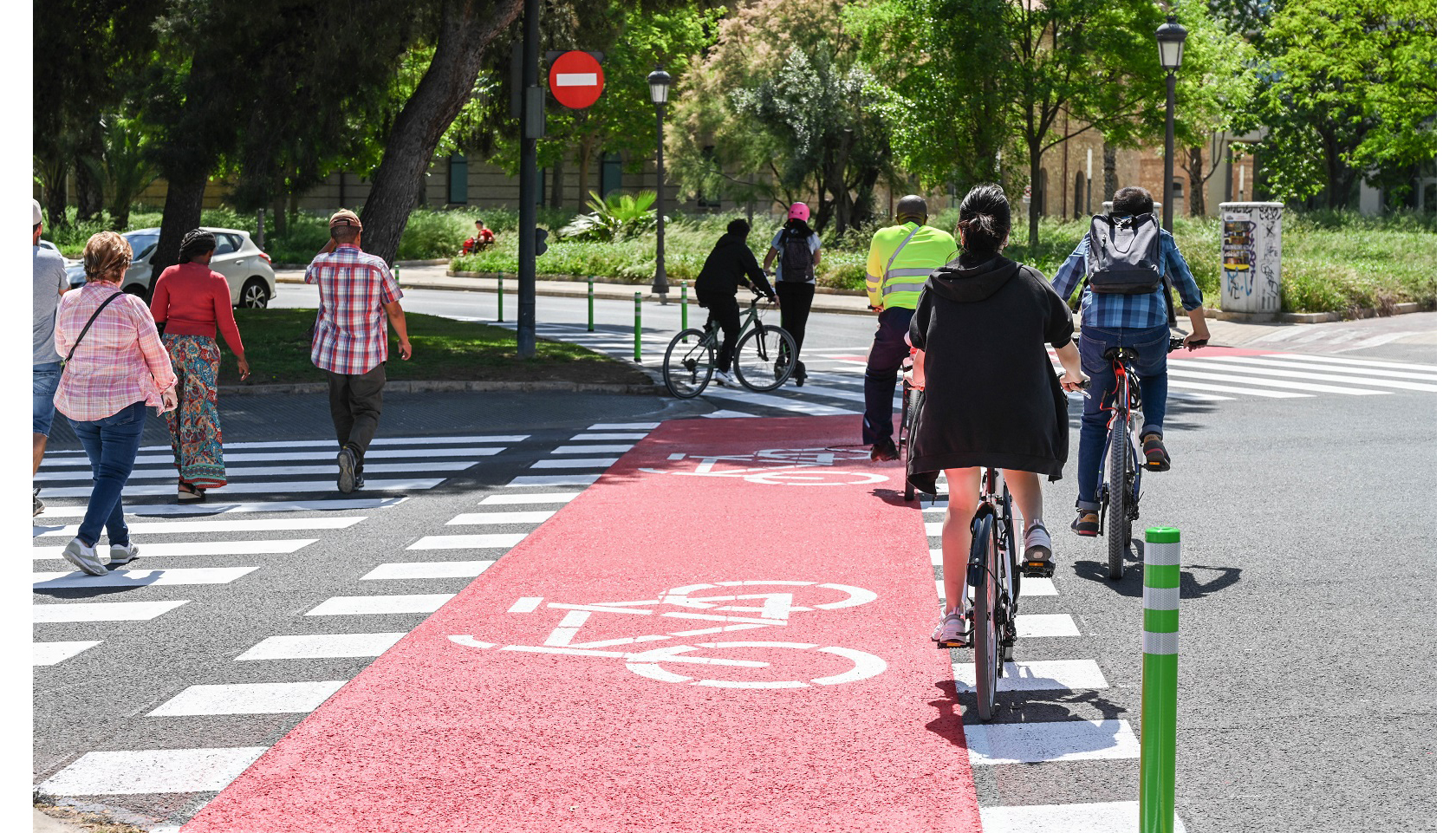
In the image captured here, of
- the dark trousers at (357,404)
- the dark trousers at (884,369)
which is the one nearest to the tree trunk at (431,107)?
the dark trousers at (357,404)

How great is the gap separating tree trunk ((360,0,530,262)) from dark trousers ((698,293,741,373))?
5.26 meters

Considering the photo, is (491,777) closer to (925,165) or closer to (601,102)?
(925,165)

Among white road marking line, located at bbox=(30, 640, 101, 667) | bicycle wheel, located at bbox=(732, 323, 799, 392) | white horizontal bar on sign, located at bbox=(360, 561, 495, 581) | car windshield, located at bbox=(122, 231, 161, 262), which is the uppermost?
car windshield, located at bbox=(122, 231, 161, 262)

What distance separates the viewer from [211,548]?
9469mm

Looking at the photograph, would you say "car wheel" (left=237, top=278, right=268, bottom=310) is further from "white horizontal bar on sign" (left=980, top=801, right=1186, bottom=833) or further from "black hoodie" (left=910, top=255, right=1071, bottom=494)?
"white horizontal bar on sign" (left=980, top=801, right=1186, bottom=833)

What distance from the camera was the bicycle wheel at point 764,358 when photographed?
1758cm

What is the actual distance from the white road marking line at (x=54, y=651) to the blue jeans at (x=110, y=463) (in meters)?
1.67

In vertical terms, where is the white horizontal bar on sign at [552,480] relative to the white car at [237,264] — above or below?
below

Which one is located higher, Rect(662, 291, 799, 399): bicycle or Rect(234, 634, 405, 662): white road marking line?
Rect(662, 291, 799, 399): bicycle

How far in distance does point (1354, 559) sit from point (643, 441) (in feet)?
22.1

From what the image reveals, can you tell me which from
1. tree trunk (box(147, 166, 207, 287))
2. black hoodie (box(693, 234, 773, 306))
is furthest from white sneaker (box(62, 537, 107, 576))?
tree trunk (box(147, 166, 207, 287))

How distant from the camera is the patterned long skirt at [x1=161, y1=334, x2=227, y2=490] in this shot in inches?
431

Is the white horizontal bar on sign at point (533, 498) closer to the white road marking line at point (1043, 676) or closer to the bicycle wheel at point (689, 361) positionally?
the white road marking line at point (1043, 676)

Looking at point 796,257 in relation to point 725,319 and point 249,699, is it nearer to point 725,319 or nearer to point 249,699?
point 725,319
